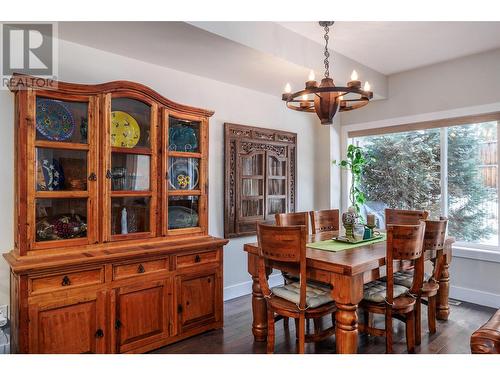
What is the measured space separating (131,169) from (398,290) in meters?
2.30

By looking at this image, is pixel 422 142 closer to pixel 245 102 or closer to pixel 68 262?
pixel 245 102

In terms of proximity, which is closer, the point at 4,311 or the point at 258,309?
the point at 4,311

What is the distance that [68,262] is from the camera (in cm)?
214

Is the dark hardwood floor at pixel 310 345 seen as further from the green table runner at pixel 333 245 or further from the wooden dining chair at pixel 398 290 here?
the green table runner at pixel 333 245

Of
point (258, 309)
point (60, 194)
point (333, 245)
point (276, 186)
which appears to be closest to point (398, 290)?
point (333, 245)

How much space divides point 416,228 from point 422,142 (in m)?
2.26

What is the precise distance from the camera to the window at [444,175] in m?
3.67

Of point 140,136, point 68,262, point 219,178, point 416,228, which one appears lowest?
point 68,262

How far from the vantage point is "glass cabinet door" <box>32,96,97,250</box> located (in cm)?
224

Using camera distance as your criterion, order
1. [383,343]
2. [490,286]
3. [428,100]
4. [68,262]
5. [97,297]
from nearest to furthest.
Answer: [68,262] → [97,297] → [383,343] → [490,286] → [428,100]

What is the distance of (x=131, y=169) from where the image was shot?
8.82 ft

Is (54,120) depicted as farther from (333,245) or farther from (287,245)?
(333,245)

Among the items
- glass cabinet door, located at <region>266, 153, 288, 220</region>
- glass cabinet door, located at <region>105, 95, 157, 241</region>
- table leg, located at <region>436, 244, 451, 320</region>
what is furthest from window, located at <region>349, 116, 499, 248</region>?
glass cabinet door, located at <region>105, 95, 157, 241</region>

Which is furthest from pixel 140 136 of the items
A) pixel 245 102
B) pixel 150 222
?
pixel 245 102
